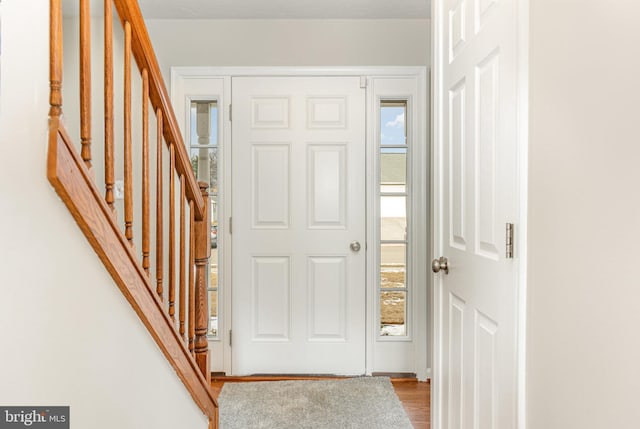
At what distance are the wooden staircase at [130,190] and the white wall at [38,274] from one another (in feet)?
0.09

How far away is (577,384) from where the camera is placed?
836 mm

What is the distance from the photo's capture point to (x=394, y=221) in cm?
300

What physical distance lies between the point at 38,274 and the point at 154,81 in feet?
2.47

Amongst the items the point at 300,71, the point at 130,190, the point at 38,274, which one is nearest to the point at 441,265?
the point at 130,190

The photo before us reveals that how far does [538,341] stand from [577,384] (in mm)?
158

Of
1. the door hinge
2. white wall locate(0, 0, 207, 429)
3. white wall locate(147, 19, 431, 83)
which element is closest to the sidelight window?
white wall locate(147, 19, 431, 83)

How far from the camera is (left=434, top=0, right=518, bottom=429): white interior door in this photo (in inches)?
44.9

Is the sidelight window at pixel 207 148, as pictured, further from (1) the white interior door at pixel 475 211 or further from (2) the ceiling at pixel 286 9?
(1) the white interior door at pixel 475 211

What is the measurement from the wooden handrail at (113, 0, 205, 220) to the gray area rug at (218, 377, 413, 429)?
1269mm

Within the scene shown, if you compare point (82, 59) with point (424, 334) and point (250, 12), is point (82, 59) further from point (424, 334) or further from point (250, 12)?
point (424, 334)

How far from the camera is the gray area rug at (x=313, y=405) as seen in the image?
7.54 ft

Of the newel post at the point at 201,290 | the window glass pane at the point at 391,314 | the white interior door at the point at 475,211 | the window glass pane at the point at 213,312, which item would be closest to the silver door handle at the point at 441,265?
the white interior door at the point at 475,211

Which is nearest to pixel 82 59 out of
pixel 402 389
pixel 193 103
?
pixel 193 103

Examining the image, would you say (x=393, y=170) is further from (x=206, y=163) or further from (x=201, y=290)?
(x=201, y=290)
